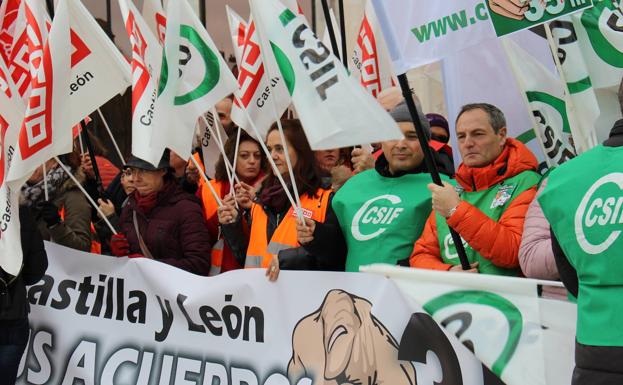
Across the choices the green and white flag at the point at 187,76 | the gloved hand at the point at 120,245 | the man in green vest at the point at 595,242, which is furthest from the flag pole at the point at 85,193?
the man in green vest at the point at 595,242

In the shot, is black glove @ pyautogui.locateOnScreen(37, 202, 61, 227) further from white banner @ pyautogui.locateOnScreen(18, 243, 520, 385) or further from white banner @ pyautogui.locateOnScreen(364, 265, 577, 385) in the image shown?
white banner @ pyautogui.locateOnScreen(364, 265, 577, 385)

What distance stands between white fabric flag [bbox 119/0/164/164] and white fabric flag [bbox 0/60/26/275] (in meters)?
0.68

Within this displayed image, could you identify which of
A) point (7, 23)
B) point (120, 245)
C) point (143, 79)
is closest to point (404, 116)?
point (143, 79)

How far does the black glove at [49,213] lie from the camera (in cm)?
641

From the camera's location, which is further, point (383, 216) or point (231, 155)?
point (231, 155)

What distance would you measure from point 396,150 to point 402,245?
0.54m

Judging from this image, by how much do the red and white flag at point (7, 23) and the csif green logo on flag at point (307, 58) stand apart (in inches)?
87.5

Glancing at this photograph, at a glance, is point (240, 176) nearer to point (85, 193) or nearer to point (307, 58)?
point (85, 193)

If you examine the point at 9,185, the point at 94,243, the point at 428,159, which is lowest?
the point at 94,243

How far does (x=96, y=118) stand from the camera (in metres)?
12.9

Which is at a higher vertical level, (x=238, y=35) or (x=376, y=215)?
(x=238, y=35)

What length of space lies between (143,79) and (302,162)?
1014mm

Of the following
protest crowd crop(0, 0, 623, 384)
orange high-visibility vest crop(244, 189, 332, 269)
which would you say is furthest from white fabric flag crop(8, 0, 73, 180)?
orange high-visibility vest crop(244, 189, 332, 269)

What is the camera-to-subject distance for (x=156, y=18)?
6.66 metres
